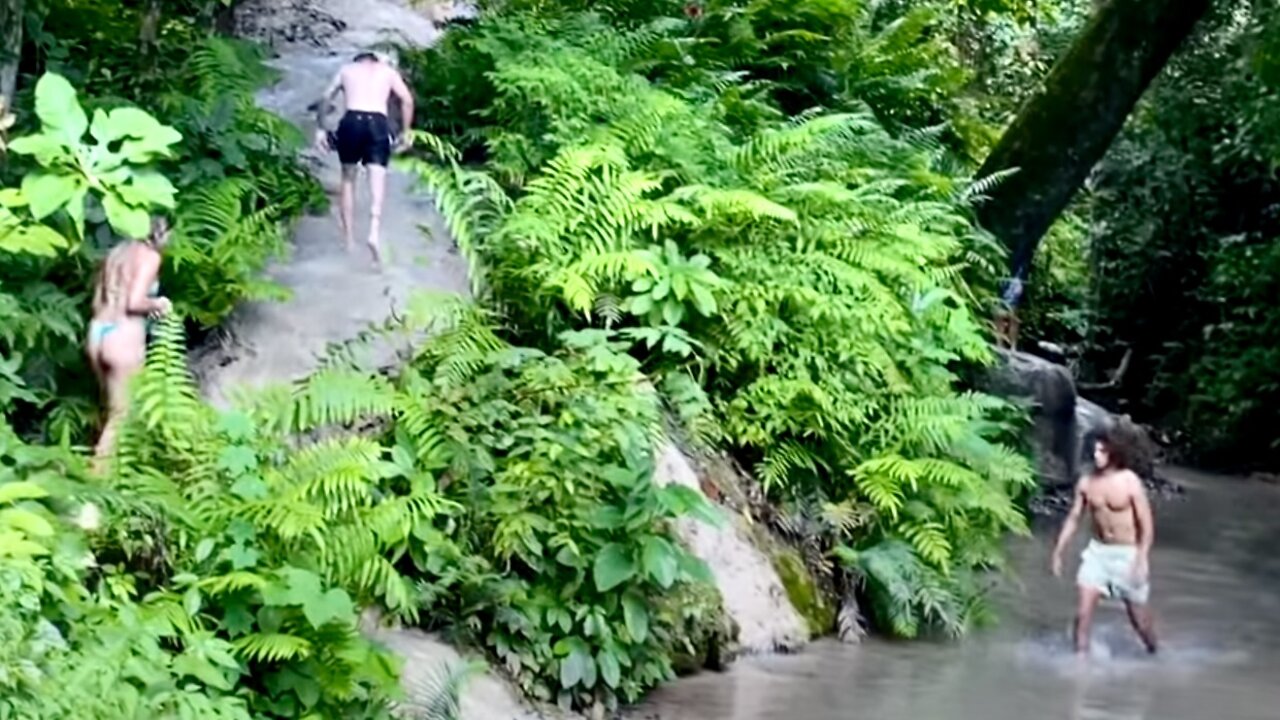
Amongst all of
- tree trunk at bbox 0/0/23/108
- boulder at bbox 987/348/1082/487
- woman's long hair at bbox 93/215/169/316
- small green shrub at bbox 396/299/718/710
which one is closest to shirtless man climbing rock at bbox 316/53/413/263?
small green shrub at bbox 396/299/718/710

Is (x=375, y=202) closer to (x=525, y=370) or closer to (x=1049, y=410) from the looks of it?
(x=525, y=370)

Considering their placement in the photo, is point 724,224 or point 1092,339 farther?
point 1092,339

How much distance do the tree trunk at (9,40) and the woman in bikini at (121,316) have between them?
1.36m

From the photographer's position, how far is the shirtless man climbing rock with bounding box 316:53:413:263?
9242 millimetres

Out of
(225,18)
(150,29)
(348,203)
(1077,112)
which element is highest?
(1077,112)

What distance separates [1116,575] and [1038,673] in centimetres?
100

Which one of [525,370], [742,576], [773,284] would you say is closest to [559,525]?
[525,370]

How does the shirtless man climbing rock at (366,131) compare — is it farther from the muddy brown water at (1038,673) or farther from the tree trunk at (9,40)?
the muddy brown water at (1038,673)

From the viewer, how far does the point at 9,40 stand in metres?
8.04

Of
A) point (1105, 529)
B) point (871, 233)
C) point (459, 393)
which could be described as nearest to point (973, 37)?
point (871, 233)

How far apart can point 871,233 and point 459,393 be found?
150 inches

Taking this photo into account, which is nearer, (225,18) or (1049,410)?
(225,18)

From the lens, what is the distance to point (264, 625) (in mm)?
5895

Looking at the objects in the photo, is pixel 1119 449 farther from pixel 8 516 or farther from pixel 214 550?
pixel 8 516
